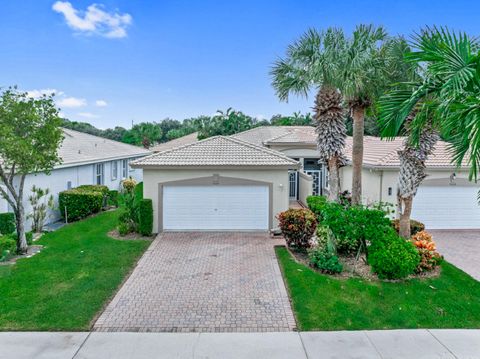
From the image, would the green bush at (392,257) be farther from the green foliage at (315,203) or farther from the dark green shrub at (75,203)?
the dark green shrub at (75,203)

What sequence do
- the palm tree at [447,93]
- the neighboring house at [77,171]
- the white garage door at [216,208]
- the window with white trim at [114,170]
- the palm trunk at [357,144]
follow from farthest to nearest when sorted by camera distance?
the window with white trim at [114,170] → the neighboring house at [77,171] → the white garage door at [216,208] → the palm trunk at [357,144] → the palm tree at [447,93]

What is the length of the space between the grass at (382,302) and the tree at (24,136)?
9114 millimetres

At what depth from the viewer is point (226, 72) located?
1177 inches

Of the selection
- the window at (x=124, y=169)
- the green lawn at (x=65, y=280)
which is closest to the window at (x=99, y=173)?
the window at (x=124, y=169)

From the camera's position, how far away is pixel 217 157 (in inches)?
587

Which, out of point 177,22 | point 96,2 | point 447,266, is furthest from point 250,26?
point 447,266

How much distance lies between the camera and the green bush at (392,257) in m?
9.06

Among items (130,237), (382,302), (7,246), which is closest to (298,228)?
(382,302)

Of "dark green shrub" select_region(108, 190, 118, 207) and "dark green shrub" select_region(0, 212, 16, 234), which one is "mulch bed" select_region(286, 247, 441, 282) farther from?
"dark green shrub" select_region(108, 190, 118, 207)

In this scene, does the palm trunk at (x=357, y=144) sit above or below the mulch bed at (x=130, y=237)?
above

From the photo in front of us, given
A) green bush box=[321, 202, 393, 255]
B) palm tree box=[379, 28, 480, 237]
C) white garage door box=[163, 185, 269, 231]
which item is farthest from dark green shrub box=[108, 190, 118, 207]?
palm tree box=[379, 28, 480, 237]

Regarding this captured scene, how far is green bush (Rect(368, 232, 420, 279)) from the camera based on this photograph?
9062 mm

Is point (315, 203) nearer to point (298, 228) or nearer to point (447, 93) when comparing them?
point (298, 228)

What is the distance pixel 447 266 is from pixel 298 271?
16.2 feet
